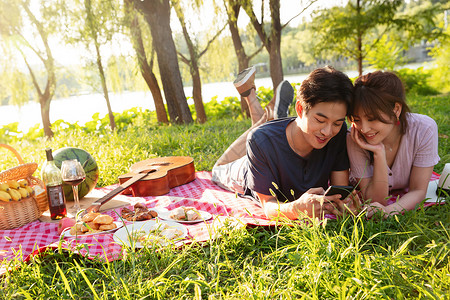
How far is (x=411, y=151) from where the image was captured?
2709 mm

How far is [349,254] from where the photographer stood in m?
1.91

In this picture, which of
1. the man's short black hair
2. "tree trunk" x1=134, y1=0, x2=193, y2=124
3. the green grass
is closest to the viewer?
the green grass

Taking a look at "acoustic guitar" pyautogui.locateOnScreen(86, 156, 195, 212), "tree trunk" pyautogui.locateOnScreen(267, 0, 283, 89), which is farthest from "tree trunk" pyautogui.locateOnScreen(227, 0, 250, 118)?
"acoustic guitar" pyautogui.locateOnScreen(86, 156, 195, 212)

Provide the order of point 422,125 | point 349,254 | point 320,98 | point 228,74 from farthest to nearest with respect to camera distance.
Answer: point 228,74 < point 422,125 < point 320,98 < point 349,254

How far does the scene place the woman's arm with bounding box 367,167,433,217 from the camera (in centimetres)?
254

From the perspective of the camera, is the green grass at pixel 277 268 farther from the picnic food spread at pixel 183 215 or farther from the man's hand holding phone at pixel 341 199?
the picnic food spread at pixel 183 215

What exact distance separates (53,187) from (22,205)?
284 millimetres

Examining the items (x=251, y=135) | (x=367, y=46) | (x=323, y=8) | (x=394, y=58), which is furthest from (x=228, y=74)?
(x=251, y=135)

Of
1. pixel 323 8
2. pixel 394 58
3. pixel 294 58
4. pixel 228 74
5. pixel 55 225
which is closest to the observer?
pixel 55 225

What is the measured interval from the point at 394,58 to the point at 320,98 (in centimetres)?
1334

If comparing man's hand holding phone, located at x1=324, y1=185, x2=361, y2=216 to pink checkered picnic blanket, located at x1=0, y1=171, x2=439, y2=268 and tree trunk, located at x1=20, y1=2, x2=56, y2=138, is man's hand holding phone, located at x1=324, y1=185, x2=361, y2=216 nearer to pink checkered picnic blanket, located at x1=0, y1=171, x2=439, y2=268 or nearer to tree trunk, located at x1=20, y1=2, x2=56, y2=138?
pink checkered picnic blanket, located at x1=0, y1=171, x2=439, y2=268

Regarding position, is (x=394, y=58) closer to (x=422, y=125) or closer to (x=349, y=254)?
(x=422, y=125)

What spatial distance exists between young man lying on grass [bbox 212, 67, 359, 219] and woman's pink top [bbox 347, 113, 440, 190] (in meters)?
0.07

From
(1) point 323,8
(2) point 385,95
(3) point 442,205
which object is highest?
(1) point 323,8
